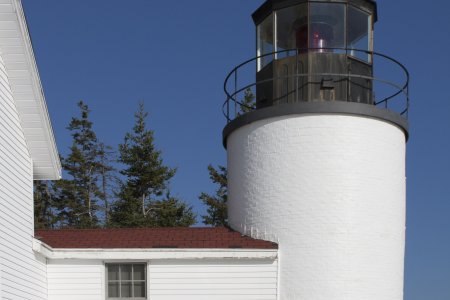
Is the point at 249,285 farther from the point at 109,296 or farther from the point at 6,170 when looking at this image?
the point at 6,170

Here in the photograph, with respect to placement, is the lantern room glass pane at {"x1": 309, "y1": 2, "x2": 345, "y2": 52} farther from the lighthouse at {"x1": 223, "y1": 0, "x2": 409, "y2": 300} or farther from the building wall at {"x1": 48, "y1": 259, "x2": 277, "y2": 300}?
the building wall at {"x1": 48, "y1": 259, "x2": 277, "y2": 300}

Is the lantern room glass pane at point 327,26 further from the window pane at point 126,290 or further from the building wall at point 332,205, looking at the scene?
the window pane at point 126,290

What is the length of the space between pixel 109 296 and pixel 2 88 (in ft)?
16.9

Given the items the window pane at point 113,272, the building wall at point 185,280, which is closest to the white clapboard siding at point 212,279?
the building wall at point 185,280

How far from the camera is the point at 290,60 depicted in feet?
49.9

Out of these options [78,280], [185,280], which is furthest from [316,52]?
[78,280]

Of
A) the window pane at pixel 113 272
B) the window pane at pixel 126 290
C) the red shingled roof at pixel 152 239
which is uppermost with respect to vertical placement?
the red shingled roof at pixel 152 239

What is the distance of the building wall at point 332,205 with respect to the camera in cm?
1383

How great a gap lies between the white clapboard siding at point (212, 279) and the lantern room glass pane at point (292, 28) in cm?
510

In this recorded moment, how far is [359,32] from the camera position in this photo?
15.7 meters

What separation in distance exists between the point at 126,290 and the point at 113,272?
492 millimetres

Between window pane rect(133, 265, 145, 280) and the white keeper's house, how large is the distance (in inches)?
0.9

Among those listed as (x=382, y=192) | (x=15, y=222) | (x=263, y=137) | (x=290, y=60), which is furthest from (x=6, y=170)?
(x=382, y=192)

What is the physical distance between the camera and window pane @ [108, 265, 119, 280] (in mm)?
14414
